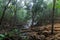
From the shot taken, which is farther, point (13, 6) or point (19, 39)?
point (13, 6)

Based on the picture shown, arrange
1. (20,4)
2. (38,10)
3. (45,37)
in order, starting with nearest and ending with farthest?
1. (45,37)
2. (38,10)
3. (20,4)

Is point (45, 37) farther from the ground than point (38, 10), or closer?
closer

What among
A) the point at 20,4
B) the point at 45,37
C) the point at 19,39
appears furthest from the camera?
the point at 20,4

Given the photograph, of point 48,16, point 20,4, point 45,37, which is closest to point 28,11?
point 20,4

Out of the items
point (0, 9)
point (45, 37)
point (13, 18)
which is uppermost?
point (0, 9)

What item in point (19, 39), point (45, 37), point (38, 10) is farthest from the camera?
point (38, 10)

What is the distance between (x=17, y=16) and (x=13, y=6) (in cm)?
84

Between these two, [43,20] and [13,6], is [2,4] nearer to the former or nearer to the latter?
[13,6]

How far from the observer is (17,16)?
30.6 feet

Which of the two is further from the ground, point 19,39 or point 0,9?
point 0,9

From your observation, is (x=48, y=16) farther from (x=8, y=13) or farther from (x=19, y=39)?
(x=19, y=39)

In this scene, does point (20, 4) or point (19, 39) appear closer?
point (19, 39)

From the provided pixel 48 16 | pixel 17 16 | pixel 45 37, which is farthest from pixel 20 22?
pixel 45 37

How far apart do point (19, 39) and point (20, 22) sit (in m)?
3.15
